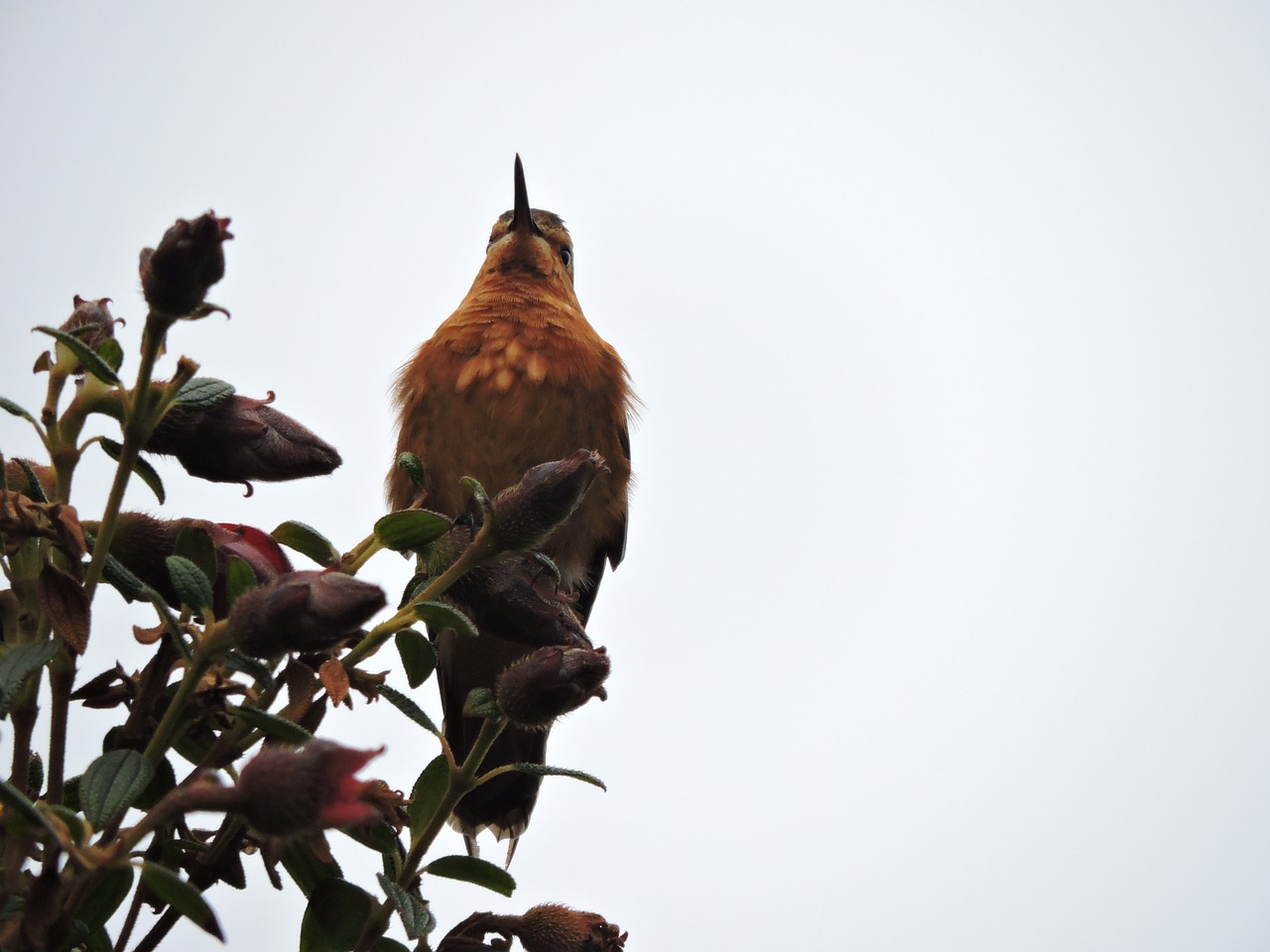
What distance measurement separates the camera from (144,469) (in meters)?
1.56

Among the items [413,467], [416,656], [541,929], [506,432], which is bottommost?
[541,929]

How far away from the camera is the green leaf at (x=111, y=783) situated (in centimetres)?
116

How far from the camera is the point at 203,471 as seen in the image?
1461mm

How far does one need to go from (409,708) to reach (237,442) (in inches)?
17.4

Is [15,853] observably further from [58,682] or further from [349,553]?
[349,553]

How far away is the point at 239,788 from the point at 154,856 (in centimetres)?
45

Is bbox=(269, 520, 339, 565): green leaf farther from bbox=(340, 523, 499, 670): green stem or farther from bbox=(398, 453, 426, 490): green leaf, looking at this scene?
bbox=(398, 453, 426, 490): green leaf


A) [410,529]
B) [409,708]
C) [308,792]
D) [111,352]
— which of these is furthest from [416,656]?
[308,792]

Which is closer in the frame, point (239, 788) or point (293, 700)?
point (239, 788)

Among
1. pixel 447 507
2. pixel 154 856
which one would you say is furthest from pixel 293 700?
pixel 447 507

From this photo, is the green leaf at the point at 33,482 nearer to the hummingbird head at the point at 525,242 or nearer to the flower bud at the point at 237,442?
the flower bud at the point at 237,442

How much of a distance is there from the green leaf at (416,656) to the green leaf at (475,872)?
0.29 metres

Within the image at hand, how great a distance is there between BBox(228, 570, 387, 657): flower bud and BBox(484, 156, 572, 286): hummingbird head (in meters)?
3.15

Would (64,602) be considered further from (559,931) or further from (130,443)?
(559,931)
